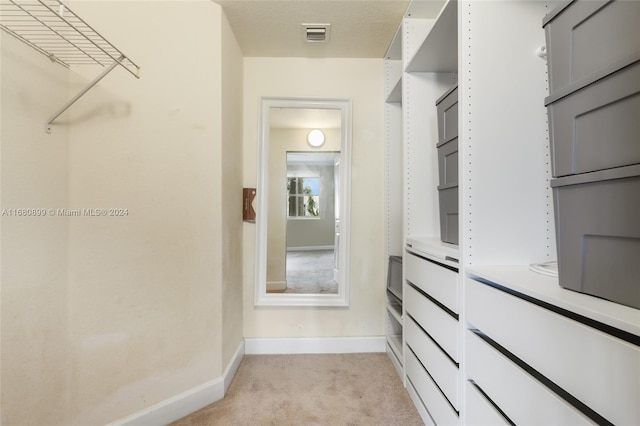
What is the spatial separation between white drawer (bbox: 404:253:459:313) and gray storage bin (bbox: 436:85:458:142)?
0.60 metres

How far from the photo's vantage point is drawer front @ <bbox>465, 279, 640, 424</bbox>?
501 millimetres

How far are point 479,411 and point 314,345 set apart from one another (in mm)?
1324

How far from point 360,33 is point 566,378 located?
6.56 ft

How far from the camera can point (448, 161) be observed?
1277 millimetres

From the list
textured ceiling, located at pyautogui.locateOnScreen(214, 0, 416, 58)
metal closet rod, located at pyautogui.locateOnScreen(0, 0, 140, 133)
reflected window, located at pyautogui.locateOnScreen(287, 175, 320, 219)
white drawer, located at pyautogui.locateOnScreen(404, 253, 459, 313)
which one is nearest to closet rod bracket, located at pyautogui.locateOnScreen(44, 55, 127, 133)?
metal closet rod, located at pyautogui.locateOnScreen(0, 0, 140, 133)

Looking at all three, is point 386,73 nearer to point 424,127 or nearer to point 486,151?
point 424,127

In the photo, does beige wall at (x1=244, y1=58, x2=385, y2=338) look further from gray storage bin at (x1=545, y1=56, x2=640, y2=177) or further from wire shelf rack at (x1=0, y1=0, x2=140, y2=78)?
gray storage bin at (x1=545, y1=56, x2=640, y2=177)

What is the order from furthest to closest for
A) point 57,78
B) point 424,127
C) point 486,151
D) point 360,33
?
point 360,33 < point 424,127 < point 57,78 < point 486,151

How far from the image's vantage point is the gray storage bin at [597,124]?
57cm

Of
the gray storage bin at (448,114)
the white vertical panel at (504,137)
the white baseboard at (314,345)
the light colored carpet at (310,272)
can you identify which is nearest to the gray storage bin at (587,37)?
the white vertical panel at (504,137)

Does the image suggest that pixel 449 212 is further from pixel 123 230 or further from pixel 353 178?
pixel 123 230

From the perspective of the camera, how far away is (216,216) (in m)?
1.52

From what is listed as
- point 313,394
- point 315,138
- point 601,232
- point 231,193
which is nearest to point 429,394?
point 313,394

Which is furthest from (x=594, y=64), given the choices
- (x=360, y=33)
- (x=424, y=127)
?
(x=360, y=33)
